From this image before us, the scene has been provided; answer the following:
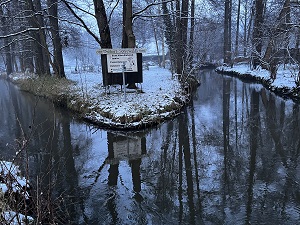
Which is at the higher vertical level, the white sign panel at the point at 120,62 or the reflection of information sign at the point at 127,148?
the white sign panel at the point at 120,62

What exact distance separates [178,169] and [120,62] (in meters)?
5.76

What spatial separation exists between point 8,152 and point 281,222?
6255 mm

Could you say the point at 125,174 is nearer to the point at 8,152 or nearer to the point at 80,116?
the point at 8,152

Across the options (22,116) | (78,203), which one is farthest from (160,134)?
(22,116)

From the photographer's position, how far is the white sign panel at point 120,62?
32.7 feet

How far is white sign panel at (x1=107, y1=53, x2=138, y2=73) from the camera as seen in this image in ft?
32.7

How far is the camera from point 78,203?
4.42 meters

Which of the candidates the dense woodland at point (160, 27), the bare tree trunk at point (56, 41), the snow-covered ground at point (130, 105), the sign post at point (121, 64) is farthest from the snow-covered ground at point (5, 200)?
the bare tree trunk at point (56, 41)

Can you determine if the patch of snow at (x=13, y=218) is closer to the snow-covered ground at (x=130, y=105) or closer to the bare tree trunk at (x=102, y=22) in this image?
the snow-covered ground at (x=130, y=105)

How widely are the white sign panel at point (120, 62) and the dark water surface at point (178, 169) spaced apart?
245cm

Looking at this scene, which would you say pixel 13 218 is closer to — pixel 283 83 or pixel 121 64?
pixel 121 64

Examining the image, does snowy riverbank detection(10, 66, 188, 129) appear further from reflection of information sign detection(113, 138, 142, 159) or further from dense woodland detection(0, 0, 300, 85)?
dense woodland detection(0, 0, 300, 85)

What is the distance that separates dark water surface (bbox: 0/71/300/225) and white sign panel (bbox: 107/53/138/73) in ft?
8.05

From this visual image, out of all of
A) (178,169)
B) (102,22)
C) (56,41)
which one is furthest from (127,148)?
(56,41)
